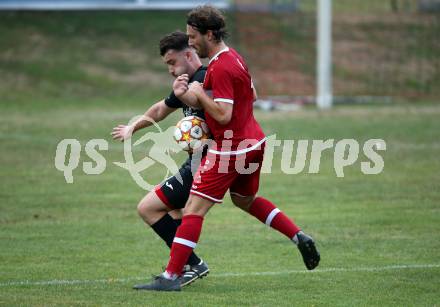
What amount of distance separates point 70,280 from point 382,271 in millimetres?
2508

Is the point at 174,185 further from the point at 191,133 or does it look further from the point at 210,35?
the point at 210,35

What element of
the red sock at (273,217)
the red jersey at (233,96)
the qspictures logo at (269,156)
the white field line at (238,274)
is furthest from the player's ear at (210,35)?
the qspictures logo at (269,156)

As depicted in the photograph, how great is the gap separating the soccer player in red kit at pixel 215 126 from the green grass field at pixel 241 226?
0.44m

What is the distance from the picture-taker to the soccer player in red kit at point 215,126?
7094 millimetres

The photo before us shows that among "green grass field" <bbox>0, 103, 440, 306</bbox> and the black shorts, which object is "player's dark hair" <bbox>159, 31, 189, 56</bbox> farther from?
"green grass field" <bbox>0, 103, 440, 306</bbox>

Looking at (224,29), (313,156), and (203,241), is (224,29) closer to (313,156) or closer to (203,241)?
(203,241)

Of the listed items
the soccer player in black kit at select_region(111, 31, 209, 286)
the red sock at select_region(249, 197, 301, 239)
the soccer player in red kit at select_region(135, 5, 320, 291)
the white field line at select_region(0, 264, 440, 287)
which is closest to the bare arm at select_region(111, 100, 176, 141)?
the soccer player in black kit at select_region(111, 31, 209, 286)

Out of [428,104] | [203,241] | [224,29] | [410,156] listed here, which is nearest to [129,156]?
[410,156]

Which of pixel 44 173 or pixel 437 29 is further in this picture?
pixel 437 29

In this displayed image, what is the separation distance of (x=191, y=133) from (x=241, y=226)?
10.5ft

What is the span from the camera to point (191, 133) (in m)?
7.46

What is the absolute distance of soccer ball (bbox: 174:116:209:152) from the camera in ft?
24.5

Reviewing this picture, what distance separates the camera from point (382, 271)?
26.6ft

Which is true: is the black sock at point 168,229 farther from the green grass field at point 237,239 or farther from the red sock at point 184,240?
the red sock at point 184,240
